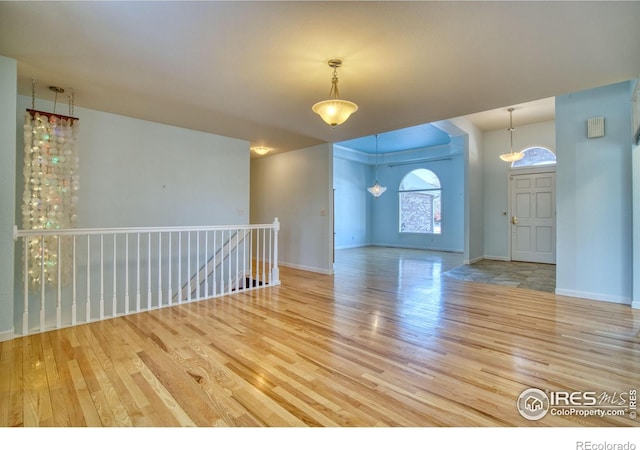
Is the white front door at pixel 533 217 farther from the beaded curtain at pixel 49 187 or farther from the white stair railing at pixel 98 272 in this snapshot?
the beaded curtain at pixel 49 187

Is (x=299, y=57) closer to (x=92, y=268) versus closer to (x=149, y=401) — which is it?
(x=149, y=401)

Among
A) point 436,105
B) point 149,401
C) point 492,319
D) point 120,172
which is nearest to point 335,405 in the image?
point 149,401

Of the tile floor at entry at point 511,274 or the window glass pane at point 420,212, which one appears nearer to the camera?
the tile floor at entry at point 511,274

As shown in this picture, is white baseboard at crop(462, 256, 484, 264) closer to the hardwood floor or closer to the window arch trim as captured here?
the window arch trim

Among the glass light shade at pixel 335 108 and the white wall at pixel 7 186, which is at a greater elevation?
the glass light shade at pixel 335 108

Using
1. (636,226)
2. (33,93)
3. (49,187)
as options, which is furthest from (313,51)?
(636,226)

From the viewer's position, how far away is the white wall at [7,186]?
254 centimetres

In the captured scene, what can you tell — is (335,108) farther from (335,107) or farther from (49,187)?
(49,187)

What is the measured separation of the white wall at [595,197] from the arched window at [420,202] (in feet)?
17.9

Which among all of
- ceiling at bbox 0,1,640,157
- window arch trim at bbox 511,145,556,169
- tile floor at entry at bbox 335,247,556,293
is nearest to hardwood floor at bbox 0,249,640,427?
tile floor at entry at bbox 335,247,556,293

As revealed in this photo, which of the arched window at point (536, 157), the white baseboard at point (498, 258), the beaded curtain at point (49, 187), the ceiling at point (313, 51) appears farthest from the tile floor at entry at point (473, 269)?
the beaded curtain at point (49, 187)

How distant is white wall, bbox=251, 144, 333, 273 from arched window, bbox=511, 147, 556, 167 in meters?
4.63

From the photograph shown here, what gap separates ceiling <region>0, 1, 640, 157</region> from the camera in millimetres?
2041

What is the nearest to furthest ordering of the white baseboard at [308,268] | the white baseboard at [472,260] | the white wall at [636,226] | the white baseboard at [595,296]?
the white wall at [636,226] → the white baseboard at [595,296] → the white baseboard at [308,268] → the white baseboard at [472,260]
